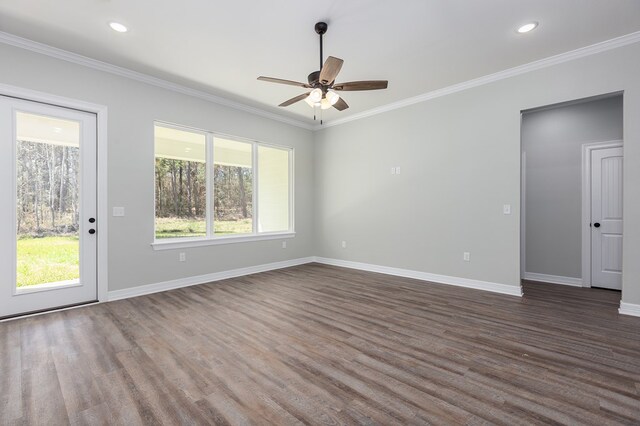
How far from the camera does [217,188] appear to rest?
16.5 feet

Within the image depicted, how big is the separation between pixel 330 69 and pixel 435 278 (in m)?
3.66

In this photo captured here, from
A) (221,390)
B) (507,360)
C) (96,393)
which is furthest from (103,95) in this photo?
(507,360)

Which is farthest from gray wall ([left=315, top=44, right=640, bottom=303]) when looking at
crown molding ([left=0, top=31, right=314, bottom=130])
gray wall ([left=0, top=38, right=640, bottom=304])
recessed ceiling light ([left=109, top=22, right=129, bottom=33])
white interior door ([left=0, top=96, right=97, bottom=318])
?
white interior door ([left=0, top=96, right=97, bottom=318])

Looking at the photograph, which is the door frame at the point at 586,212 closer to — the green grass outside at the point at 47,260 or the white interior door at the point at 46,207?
the white interior door at the point at 46,207

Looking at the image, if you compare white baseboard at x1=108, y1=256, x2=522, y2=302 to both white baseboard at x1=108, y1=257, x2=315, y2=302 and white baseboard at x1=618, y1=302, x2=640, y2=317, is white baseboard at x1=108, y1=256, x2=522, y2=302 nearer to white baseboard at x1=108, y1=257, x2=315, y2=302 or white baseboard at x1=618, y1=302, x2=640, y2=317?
white baseboard at x1=108, y1=257, x2=315, y2=302

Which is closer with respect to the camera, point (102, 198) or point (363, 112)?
point (102, 198)

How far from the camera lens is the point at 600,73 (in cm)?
337

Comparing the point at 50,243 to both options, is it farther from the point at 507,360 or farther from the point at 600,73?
the point at 600,73

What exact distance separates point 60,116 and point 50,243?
1.55m

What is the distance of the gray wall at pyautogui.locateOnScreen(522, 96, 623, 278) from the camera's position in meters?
4.32

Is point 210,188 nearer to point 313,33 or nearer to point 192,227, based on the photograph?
point 192,227

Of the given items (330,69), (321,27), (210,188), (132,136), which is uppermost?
(321,27)

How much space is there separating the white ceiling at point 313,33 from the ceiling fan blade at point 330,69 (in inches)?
25.5

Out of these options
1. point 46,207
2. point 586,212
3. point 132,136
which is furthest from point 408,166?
point 46,207
